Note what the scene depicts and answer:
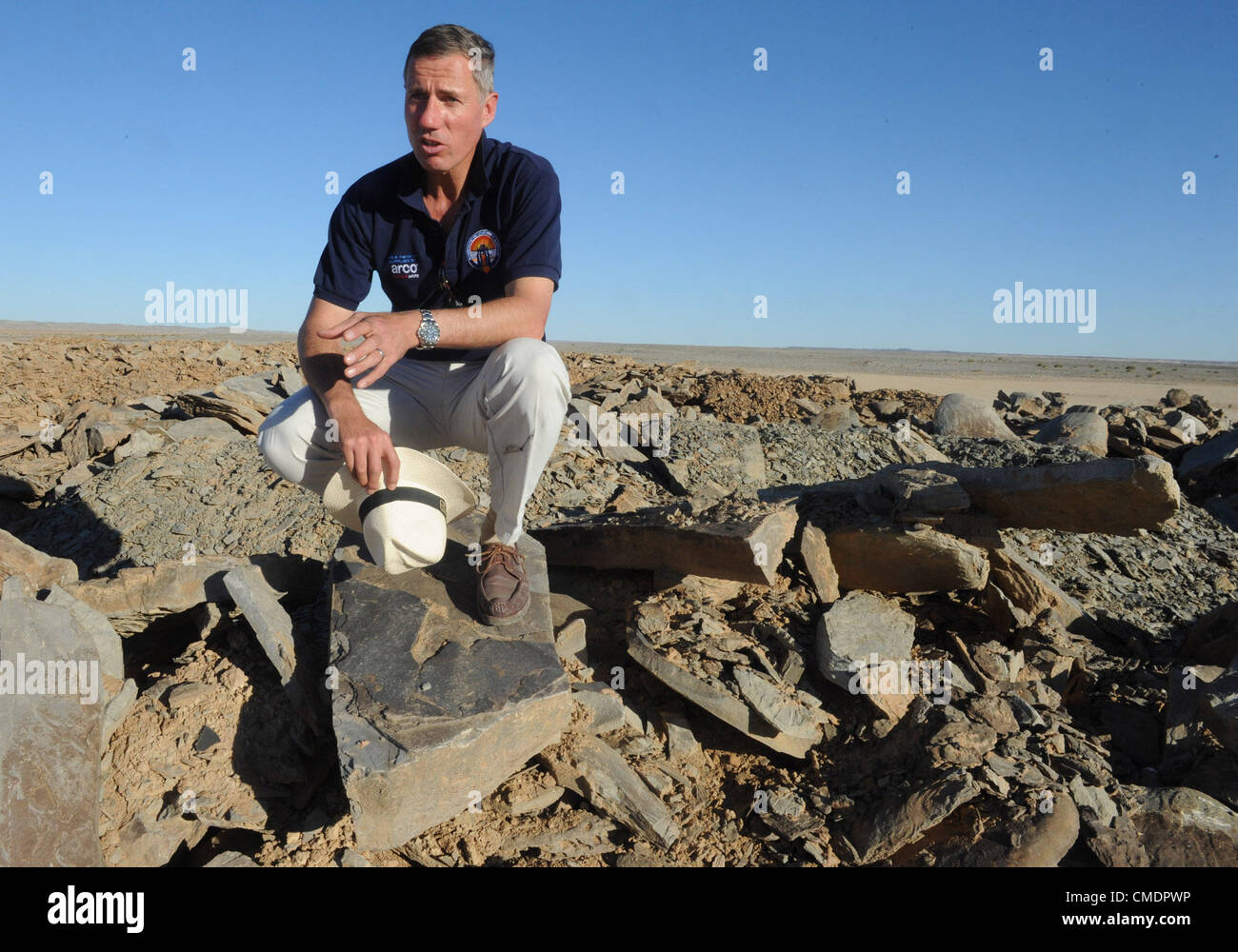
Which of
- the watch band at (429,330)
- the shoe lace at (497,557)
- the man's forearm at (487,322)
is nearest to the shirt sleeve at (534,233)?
the man's forearm at (487,322)

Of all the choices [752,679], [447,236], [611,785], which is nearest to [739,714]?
[752,679]

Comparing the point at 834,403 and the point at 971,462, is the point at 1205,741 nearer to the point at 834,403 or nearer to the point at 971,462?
the point at 971,462

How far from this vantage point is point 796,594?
3758 millimetres

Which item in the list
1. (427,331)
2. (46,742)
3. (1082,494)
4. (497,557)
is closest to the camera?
(46,742)

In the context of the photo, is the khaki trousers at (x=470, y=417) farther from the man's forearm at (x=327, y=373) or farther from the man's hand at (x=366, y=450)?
the man's hand at (x=366, y=450)

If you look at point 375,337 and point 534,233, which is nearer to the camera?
point 375,337

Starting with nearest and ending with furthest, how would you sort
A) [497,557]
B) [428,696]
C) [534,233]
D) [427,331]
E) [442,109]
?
[428,696], [427,331], [442,109], [534,233], [497,557]

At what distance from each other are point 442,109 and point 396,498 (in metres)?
1.51

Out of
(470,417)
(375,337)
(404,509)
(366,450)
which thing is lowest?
(404,509)

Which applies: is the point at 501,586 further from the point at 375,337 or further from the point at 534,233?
the point at 534,233

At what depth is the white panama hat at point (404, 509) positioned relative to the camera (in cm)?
307

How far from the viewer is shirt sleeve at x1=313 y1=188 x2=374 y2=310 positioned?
3285 millimetres

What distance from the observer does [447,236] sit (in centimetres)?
329

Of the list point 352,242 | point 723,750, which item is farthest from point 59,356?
point 723,750
